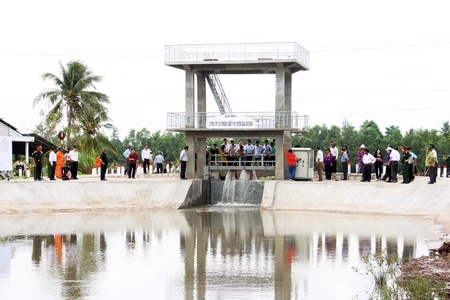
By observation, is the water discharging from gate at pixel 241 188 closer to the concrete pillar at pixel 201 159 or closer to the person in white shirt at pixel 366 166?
the concrete pillar at pixel 201 159

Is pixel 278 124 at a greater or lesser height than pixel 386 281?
greater

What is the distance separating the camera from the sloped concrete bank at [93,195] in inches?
1341

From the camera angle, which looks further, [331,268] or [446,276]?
[331,268]

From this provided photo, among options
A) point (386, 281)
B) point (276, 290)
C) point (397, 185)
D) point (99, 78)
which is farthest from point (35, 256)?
point (99, 78)

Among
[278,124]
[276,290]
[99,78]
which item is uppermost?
[99,78]

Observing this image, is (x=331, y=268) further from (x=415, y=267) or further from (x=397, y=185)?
(x=397, y=185)

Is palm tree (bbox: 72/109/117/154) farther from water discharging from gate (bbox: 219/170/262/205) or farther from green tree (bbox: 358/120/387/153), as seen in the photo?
green tree (bbox: 358/120/387/153)

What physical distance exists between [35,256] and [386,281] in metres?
9.35

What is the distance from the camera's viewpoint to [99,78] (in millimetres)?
61594

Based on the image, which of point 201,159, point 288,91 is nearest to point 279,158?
point 201,159

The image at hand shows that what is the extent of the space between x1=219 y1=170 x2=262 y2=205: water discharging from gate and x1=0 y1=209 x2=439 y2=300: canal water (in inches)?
206

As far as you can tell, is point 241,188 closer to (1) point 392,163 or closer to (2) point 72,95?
(1) point 392,163

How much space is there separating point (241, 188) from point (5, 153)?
11.2m

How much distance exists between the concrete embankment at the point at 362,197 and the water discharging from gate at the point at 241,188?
176 centimetres
